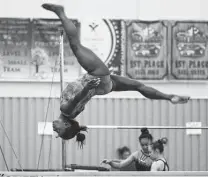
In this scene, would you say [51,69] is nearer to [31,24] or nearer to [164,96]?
[31,24]

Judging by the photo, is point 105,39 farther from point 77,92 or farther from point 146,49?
point 77,92

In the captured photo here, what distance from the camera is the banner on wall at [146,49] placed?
9.96 meters

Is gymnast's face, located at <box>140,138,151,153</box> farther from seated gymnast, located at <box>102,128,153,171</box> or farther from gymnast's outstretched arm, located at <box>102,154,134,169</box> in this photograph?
gymnast's outstretched arm, located at <box>102,154,134,169</box>

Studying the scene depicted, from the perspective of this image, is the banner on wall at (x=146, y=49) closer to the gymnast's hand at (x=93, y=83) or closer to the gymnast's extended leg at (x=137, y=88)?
the gymnast's extended leg at (x=137, y=88)

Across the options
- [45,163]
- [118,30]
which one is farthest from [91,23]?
[45,163]

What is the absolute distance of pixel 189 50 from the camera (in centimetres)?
1012

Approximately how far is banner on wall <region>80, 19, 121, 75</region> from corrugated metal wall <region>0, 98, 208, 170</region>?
65 cm

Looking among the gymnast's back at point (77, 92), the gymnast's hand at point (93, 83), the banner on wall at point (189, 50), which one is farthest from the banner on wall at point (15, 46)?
the gymnast's hand at point (93, 83)

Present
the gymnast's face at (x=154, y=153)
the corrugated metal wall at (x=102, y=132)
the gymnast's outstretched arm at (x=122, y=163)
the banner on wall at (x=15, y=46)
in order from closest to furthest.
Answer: the gymnast's face at (x=154, y=153), the gymnast's outstretched arm at (x=122, y=163), the corrugated metal wall at (x=102, y=132), the banner on wall at (x=15, y=46)

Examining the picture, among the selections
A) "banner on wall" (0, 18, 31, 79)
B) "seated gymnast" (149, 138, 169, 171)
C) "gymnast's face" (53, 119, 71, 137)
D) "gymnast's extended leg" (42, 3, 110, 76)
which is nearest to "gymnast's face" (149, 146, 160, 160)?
"seated gymnast" (149, 138, 169, 171)

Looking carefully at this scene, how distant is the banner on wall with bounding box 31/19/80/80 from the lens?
972cm

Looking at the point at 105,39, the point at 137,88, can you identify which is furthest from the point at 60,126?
the point at 105,39

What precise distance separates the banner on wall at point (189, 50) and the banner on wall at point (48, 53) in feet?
5.23

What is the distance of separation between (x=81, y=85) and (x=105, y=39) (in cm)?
332
